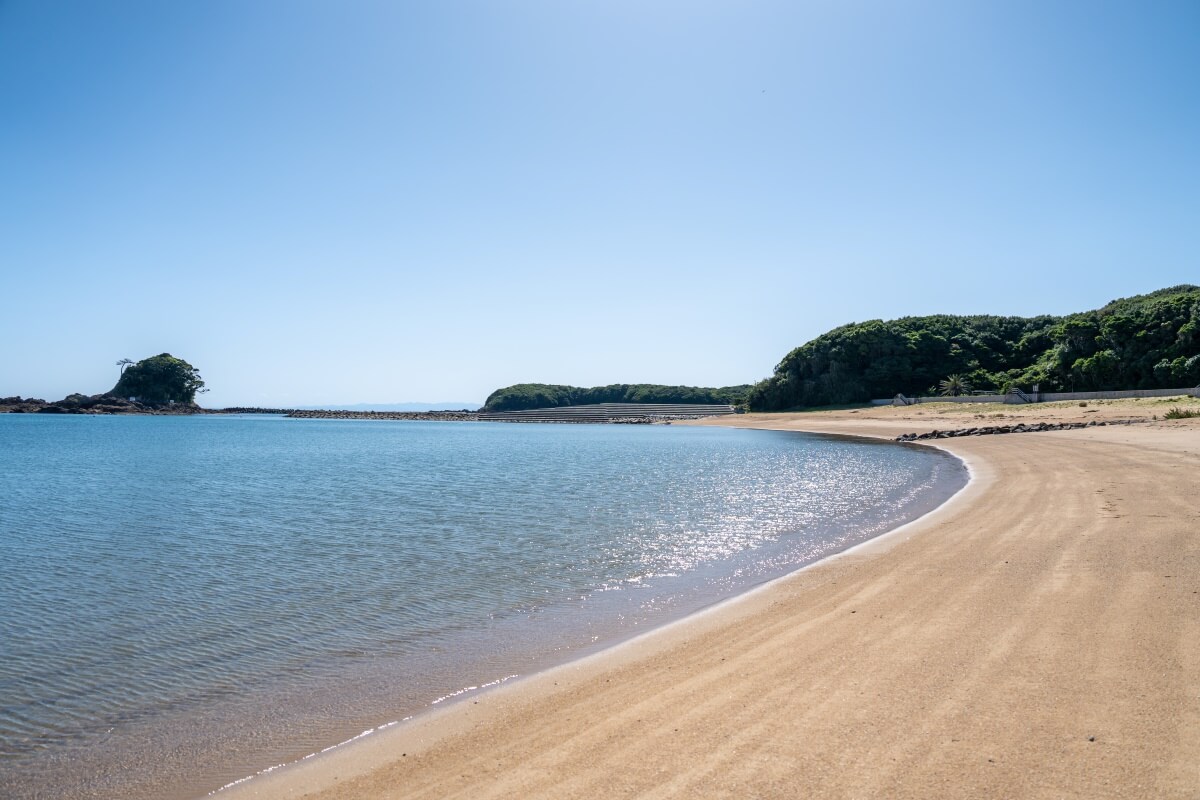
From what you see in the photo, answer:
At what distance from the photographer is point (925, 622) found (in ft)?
25.2

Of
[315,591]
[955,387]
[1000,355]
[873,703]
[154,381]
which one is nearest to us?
[873,703]

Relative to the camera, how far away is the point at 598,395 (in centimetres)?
18288

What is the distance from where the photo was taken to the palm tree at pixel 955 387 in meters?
79.3

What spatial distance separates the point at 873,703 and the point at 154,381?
8107 inches

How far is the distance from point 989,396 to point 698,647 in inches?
2822

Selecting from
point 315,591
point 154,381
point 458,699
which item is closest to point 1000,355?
point 315,591

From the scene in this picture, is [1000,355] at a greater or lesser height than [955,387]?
greater

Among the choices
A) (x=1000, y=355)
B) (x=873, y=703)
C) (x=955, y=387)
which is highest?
(x=1000, y=355)

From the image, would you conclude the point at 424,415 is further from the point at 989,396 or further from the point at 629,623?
the point at 629,623

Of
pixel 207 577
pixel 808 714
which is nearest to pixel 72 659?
pixel 207 577

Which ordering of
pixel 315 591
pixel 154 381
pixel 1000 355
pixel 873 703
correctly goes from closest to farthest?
pixel 873 703
pixel 315 591
pixel 1000 355
pixel 154 381

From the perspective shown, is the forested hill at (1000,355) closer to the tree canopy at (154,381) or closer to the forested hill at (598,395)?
the forested hill at (598,395)

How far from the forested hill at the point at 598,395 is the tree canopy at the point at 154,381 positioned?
79.4 meters

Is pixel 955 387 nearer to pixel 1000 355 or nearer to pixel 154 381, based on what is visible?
pixel 1000 355
